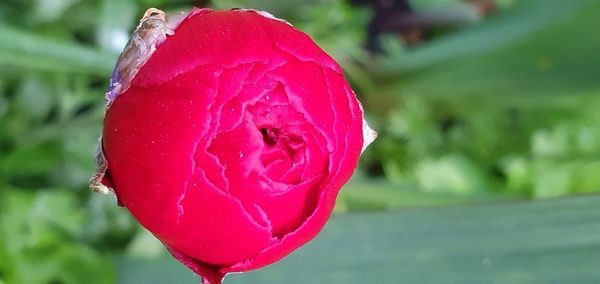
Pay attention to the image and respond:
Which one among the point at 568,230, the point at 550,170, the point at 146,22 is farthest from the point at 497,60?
the point at 146,22

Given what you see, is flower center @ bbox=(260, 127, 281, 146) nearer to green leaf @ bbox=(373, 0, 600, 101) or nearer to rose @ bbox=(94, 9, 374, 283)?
rose @ bbox=(94, 9, 374, 283)

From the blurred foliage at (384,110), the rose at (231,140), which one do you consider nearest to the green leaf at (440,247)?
the blurred foliage at (384,110)

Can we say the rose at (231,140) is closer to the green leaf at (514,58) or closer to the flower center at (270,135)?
the flower center at (270,135)

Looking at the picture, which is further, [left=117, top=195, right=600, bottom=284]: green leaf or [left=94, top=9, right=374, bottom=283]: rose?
[left=117, top=195, right=600, bottom=284]: green leaf

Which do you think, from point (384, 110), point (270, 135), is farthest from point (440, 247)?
point (384, 110)

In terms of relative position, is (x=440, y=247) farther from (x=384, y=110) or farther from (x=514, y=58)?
(x=384, y=110)

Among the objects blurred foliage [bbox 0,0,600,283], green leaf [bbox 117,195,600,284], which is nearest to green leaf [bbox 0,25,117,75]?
blurred foliage [bbox 0,0,600,283]

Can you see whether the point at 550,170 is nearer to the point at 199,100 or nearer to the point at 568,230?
the point at 568,230
